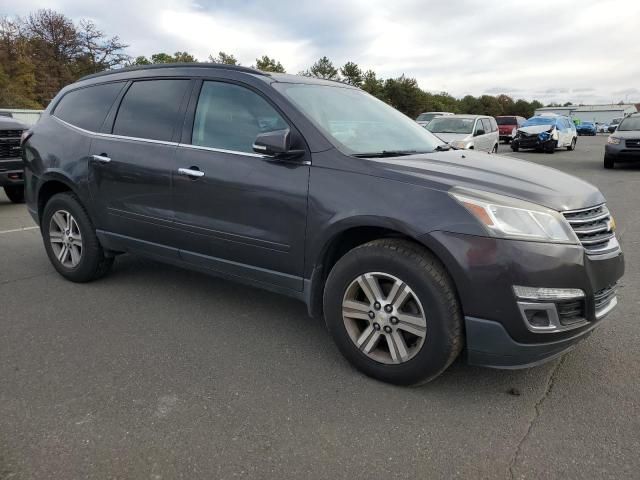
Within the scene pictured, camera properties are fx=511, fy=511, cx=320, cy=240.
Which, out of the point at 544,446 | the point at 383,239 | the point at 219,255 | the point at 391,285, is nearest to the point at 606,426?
the point at 544,446

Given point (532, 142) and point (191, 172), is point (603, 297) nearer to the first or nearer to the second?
point (191, 172)

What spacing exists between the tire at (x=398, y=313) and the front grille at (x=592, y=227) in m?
0.71

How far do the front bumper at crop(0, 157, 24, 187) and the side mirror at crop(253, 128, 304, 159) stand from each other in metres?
6.65

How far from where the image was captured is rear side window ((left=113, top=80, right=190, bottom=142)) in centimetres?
372

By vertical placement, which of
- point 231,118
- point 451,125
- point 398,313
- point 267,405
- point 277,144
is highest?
point 231,118

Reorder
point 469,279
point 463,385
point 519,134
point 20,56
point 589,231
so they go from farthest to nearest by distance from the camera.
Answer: point 20,56
point 519,134
point 463,385
point 589,231
point 469,279

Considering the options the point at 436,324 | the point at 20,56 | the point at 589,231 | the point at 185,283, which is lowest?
the point at 185,283

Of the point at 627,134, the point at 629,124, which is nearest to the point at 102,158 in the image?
the point at 627,134

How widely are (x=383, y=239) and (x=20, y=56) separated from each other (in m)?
45.5

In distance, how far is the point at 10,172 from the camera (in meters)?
8.16

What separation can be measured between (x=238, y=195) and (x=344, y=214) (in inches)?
31.1

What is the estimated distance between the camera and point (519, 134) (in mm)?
22906

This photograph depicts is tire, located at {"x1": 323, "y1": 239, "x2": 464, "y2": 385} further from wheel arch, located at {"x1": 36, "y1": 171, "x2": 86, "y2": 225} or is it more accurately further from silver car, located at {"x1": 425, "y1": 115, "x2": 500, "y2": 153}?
silver car, located at {"x1": 425, "y1": 115, "x2": 500, "y2": 153}

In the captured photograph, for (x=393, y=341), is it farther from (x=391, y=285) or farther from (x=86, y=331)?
(x=86, y=331)
